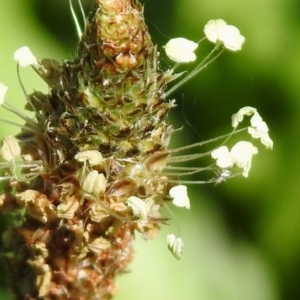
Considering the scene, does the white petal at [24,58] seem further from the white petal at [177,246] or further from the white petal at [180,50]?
the white petal at [177,246]

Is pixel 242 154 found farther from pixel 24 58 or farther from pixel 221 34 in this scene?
pixel 24 58

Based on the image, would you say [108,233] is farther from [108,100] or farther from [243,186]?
[243,186]

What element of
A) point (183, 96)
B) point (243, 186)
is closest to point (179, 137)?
point (183, 96)

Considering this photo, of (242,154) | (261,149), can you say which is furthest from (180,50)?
(261,149)

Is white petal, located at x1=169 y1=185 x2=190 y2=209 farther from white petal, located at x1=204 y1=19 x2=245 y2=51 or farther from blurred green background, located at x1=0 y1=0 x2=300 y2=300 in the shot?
blurred green background, located at x1=0 y1=0 x2=300 y2=300

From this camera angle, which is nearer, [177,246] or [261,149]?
[177,246]

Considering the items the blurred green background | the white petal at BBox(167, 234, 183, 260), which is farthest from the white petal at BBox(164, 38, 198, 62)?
the blurred green background
